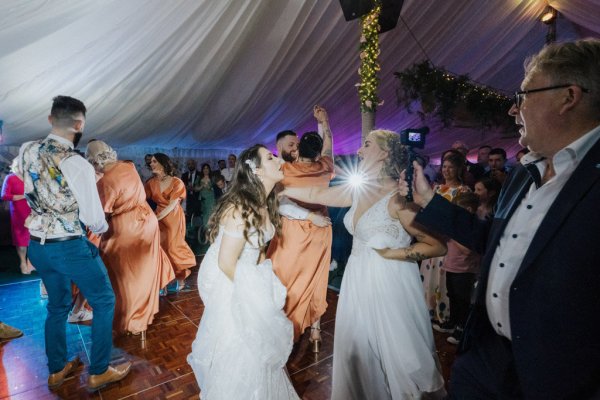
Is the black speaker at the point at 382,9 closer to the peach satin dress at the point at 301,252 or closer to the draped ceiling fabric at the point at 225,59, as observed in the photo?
the draped ceiling fabric at the point at 225,59

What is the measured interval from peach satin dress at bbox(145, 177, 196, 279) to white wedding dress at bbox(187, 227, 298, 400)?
2169mm

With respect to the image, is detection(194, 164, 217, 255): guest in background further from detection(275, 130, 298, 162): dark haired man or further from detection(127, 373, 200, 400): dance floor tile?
detection(127, 373, 200, 400): dance floor tile

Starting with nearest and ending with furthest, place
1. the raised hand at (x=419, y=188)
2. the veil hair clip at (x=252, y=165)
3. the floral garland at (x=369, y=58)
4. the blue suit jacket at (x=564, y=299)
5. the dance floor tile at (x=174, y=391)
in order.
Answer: the blue suit jacket at (x=564, y=299) < the raised hand at (x=419, y=188) < the veil hair clip at (x=252, y=165) < the dance floor tile at (x=174, y=391) < the floral garland at (x=369, y=58)

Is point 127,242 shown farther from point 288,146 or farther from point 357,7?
point 357,7

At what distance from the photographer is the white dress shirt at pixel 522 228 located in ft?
2.99

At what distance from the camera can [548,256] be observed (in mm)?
859

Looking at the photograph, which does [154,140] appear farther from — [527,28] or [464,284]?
[527,28]

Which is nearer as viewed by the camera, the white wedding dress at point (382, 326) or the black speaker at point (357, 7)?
the white wedding dress at point (382, 326)

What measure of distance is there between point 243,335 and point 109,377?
1312mm

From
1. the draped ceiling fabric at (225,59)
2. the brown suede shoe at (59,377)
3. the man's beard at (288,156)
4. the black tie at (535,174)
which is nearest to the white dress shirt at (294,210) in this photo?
the man's beard at (288,156)

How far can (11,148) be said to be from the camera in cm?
710

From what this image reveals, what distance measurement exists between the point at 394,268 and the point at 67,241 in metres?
1.92

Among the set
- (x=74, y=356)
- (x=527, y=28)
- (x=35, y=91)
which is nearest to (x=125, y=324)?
(x=74, y=356)

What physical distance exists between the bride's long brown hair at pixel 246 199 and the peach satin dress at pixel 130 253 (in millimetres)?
1285
